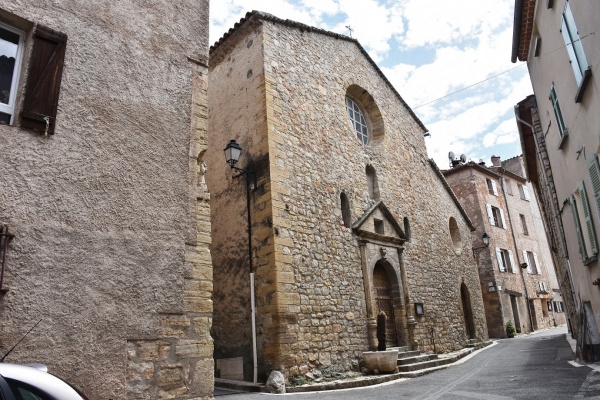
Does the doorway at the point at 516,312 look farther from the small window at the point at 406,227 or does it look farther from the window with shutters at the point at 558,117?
the window with shutters at the point at 558,117

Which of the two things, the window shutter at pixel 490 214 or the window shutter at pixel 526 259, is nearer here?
the window shutter at pixel 490 214

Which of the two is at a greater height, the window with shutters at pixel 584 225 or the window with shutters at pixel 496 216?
the window with shutters at pixel 496 216

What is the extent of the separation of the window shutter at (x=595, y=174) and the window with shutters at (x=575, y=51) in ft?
2.85

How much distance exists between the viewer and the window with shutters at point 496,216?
22.1 meters

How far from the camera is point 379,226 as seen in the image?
1108 cm

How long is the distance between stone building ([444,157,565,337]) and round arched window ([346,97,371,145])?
Answer: 9.43 m

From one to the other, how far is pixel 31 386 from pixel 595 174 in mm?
6560

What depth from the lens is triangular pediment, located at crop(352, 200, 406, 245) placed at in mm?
10180

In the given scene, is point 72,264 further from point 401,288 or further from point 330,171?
point 401,288

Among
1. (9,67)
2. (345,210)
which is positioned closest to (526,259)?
(345,210)

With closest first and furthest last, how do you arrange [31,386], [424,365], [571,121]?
[31,386], [571,121], [424,365]

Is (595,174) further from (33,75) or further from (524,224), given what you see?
(524,224)

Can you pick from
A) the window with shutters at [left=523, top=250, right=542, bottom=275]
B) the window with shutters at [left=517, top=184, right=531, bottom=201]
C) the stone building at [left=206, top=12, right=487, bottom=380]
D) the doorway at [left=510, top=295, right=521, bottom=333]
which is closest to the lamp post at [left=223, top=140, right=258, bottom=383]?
the stone building at [left=206, top=12, right=487, bottom=380]

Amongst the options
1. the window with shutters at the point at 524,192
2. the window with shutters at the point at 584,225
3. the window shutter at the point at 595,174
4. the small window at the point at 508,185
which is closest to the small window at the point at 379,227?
the window with shutters at the point at 584,225
